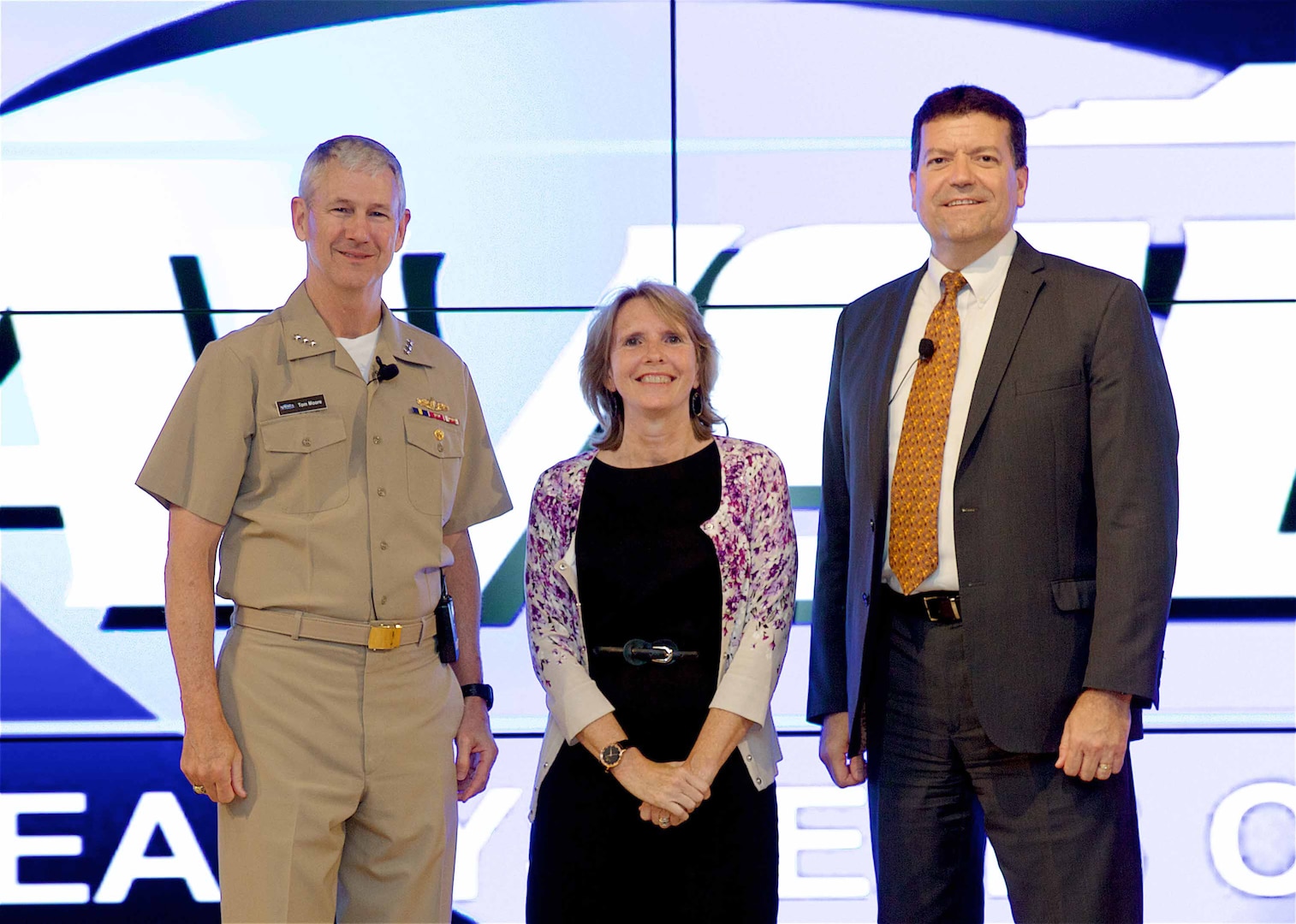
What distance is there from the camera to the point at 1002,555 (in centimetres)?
200

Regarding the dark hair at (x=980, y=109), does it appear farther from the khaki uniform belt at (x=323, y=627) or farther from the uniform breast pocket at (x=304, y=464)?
the khaki uniform belt at (x=323, y=627)

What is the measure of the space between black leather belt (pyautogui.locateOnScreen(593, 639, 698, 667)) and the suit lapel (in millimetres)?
624

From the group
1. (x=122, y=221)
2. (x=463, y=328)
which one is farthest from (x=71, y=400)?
(x=463, y=328)

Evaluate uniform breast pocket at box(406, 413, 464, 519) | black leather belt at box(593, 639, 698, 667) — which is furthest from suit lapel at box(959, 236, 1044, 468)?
uniform breast pocket at box(406, 413, 464, 519)

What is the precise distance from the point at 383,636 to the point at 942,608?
3.34ft

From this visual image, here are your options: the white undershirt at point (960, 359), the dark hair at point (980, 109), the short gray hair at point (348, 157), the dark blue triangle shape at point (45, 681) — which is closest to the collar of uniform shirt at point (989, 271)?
the white undershirt at point (960, 359)

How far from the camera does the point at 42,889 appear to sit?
139 inches

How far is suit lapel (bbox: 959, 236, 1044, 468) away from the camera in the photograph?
2020mm

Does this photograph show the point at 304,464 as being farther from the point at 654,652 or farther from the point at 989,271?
the point at 989,271

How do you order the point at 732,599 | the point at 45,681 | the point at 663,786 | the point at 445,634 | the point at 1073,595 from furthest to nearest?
the point at 45,681, the point at 445,634, the point at 732,599, the point at 663,786, the point at 1073,595

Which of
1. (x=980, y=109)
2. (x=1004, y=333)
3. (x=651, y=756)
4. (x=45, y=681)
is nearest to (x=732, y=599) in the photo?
(x=651, y=756)

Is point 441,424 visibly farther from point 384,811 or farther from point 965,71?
point 965,71

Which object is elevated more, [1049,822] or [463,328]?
[463,328]

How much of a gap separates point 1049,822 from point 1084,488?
1.90 feet
